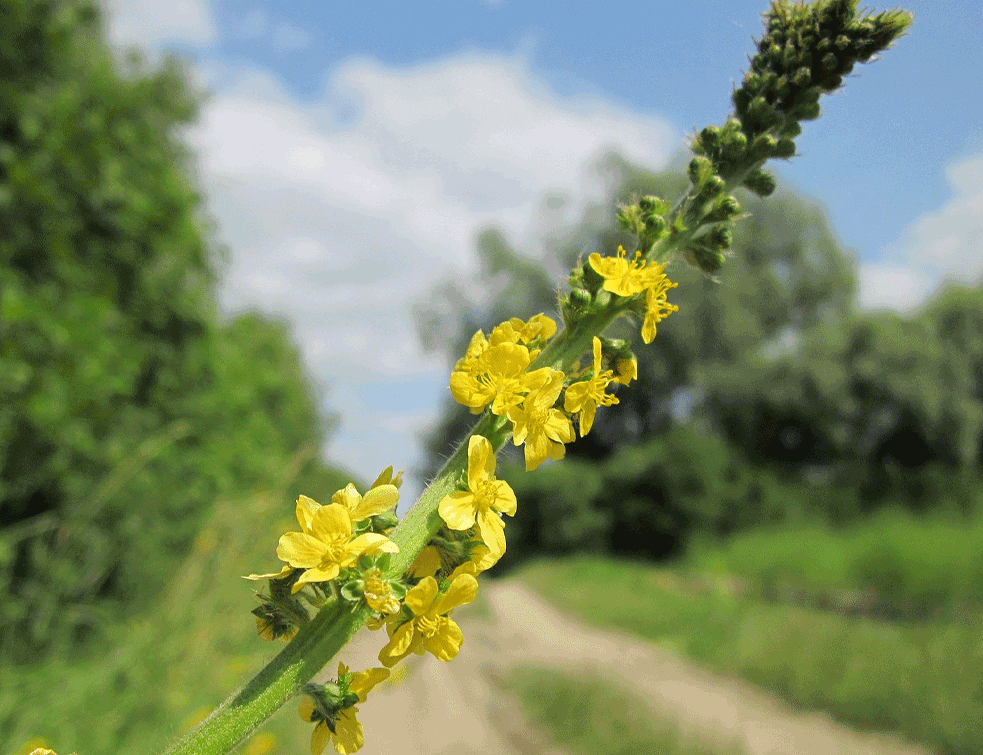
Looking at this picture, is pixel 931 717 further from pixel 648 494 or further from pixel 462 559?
pixel 648 494

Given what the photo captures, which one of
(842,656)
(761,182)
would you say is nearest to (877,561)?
(842,656)

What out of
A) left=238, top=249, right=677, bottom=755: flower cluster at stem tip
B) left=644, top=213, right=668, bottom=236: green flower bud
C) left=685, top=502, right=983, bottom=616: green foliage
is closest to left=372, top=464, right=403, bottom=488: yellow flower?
left=238, top=249, right=677, bottom=755: flower cluster at stem tip

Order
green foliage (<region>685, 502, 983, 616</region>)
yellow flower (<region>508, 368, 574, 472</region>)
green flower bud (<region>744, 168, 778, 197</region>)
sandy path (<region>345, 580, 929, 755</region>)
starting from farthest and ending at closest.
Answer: green foliage (<region>685, 502, 983, 616</region>) < sandy path (<region>345, 580, 929, 755</region>) < green flower bud (<region>744, 168, 778, 197</region>) < yellow flower (<region>508, 368, 574, 472</region>)

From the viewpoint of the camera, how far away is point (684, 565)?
859 inches

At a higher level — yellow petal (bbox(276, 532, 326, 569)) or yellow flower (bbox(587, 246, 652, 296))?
yellow flower (bbox(587, 246, 652, 296))

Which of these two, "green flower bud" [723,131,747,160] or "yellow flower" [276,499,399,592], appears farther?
"green flower bud" [723,131,747,160]

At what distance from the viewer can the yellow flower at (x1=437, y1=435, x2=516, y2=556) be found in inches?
34.7

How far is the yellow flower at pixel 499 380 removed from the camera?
921 millimetres

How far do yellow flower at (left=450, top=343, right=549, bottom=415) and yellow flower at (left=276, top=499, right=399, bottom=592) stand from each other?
21cm

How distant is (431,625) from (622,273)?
0.54 meters

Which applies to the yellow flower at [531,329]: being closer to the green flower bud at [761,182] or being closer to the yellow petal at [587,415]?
the yellow petal at [587,415]

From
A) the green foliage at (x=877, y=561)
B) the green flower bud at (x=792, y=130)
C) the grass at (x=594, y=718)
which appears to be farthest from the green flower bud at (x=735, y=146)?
the green foliage at (x=877, y=561)

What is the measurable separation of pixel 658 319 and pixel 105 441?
5.84m

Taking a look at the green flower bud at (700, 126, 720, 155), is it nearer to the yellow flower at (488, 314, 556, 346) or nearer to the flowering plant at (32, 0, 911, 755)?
the flowering plant at (32, 0, 911, 755)
